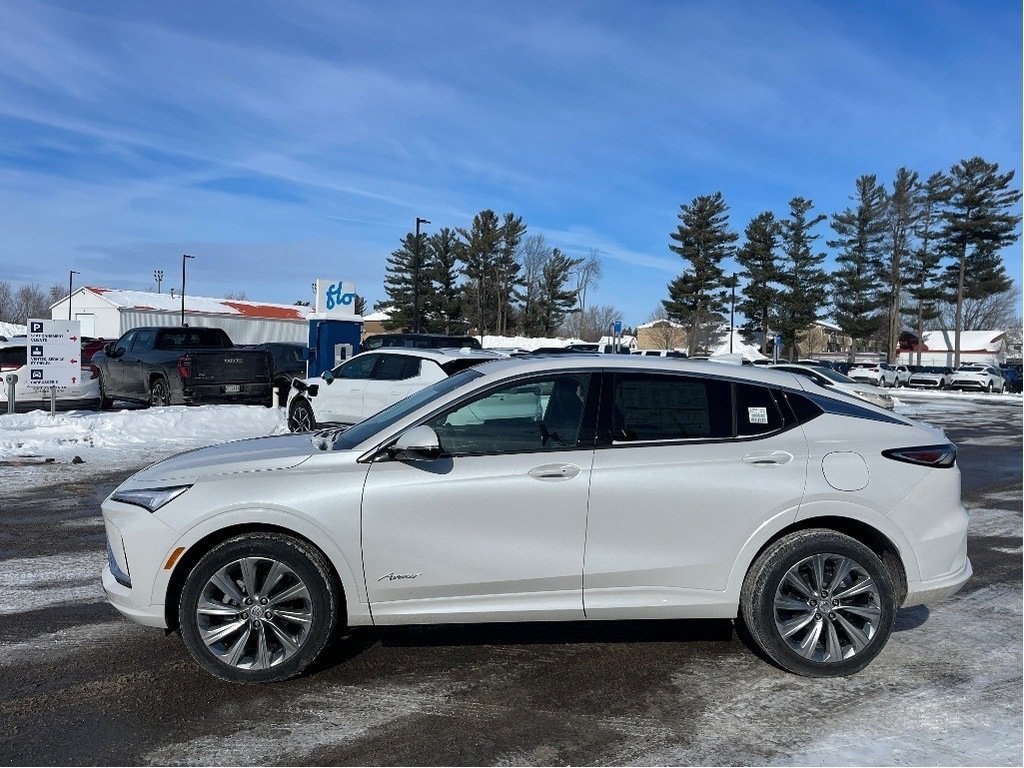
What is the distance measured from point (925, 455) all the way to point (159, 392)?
1633cm

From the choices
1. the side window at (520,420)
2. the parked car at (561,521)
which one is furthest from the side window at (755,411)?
the side window at (520,420)

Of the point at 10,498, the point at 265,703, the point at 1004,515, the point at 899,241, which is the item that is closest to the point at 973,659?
the point at 265,703

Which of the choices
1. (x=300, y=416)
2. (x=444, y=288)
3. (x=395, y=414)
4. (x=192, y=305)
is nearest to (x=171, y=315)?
(x=192, y=305)

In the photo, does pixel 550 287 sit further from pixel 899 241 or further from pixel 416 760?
pixel 416 760

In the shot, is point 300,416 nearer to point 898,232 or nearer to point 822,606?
point 822,606

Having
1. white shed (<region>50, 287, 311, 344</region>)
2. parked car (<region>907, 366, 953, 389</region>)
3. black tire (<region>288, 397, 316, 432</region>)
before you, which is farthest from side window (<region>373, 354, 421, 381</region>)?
white shed (<region>50, 287, 311, 344</region>)

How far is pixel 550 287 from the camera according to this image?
253 ft

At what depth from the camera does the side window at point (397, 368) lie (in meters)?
12.9

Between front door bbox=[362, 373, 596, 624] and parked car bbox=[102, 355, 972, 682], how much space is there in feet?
0.03

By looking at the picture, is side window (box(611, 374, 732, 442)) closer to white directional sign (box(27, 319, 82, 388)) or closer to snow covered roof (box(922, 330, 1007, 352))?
white directional sign (box(27, 319, 82, 388))

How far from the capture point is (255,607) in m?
4.45

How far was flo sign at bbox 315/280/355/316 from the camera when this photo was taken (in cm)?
2358

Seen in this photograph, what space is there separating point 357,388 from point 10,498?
502 centimetres

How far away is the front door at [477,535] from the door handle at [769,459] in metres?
0.89
